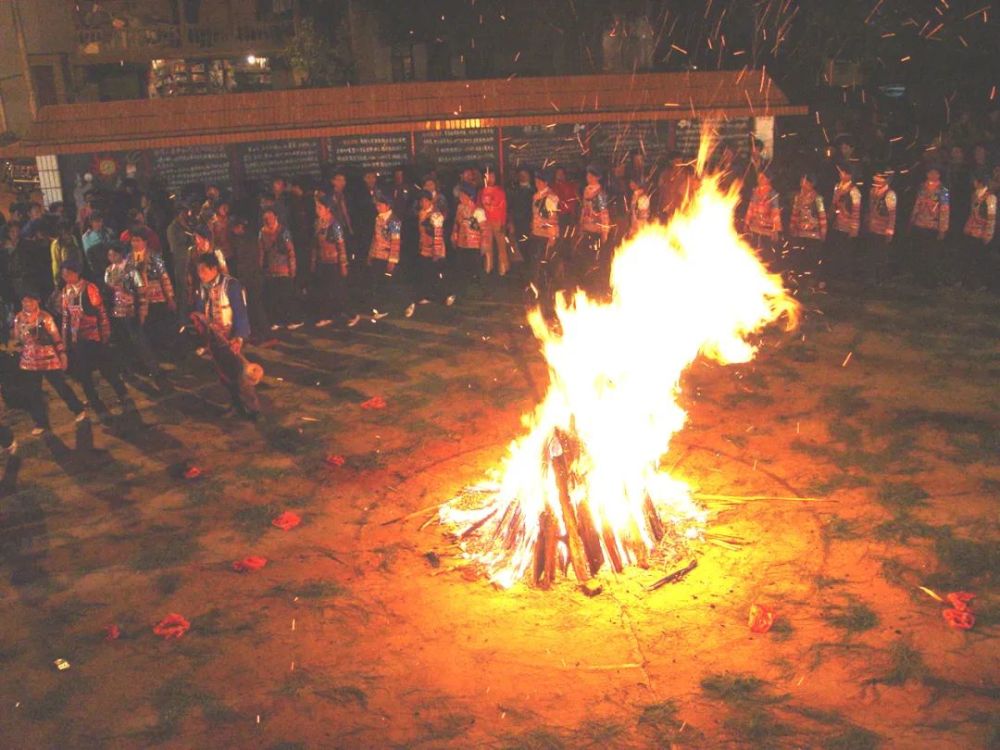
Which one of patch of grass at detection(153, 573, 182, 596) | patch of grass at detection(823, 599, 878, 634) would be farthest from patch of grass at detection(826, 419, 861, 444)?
patch of grass at detection(153, 573, 182, 596)

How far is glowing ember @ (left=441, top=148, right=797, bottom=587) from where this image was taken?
26.0 feet

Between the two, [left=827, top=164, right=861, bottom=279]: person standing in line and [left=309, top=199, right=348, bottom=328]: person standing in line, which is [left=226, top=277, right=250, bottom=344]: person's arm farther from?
[left=827, top=164, right=861, bottom=279]: person standing in line

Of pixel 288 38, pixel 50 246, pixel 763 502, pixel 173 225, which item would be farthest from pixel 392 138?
pixel 288 38

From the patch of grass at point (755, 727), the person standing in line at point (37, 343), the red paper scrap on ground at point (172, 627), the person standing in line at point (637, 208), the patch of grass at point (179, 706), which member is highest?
the person standing in line at point (637, 208)

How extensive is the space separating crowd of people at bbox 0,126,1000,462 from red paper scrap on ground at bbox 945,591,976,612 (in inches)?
294

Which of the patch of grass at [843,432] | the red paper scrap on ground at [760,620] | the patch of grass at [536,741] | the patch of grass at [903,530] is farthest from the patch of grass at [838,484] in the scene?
the patch of grass at [536,741]

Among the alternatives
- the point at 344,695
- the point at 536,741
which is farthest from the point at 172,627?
the point at 536,741

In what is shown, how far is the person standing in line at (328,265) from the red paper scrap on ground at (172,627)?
7.77 meters

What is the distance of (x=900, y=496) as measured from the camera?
880cm

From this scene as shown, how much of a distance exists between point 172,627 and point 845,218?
11929mm

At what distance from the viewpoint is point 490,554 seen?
8.13 meters

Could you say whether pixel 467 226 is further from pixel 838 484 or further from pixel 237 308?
pixel 838 484

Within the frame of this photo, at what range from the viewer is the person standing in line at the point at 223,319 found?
1070 centimetres

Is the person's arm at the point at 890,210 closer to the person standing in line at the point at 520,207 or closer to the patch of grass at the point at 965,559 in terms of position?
the person standing in line at the point at 520,207
